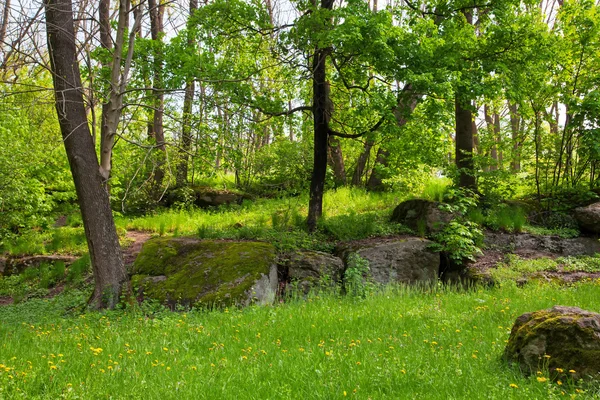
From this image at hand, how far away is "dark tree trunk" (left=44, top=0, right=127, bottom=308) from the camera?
8.39 m

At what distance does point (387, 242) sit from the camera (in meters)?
10.9

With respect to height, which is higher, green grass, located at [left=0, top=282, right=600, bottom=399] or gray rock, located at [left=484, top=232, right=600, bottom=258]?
gray rock, located at [left=484, top=232, right=600, bottom=258]

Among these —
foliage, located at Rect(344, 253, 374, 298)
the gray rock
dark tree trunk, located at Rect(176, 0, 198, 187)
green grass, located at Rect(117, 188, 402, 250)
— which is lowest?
foliage, located at Rect(344, 253, 374, 298)

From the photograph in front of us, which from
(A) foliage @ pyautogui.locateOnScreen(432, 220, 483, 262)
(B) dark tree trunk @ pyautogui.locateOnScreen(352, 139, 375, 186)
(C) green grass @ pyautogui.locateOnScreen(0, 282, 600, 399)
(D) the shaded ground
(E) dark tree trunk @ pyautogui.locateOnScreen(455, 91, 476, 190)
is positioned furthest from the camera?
(B) dark tree trunk @ pyautogui.locateOnScreen(352, 139, 375, 186)

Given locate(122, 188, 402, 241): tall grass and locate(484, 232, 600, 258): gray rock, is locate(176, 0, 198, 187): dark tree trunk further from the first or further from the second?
locate(484, 232, 600, 258): gray rock

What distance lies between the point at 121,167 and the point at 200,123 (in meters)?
7.66

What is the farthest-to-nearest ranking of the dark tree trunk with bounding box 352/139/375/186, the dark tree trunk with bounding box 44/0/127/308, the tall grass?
the dark tree trunk with bounding box 352/139/375/186 < the tall grass < the dark tree trunk with bounding box 44/0/127/308

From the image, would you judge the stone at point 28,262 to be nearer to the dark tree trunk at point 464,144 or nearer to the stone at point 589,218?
the dark tree trunk at point 464,144

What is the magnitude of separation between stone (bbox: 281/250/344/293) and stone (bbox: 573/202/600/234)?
6597 millimetres

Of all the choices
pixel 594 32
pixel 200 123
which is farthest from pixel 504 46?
pixel 200 123

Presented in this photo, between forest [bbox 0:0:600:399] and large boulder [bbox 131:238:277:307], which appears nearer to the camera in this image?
forest [bbox 0:0:600:399]

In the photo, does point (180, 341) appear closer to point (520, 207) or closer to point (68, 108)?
point (68, 108)

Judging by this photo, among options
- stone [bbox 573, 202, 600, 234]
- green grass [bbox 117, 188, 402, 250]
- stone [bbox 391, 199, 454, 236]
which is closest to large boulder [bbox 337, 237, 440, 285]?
stone [bbox 391, 199, 454, 236]

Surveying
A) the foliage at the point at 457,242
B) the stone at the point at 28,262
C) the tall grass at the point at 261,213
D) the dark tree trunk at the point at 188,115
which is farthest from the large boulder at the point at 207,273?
the foliage at the point at 457,242
